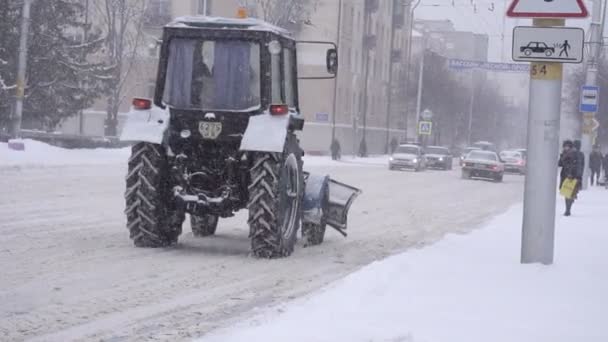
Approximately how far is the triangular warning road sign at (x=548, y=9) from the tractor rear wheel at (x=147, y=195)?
Result: 455 centimetres

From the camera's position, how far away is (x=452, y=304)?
9414 millimetres

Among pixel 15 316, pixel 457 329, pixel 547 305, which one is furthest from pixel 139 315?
pixel 547 305

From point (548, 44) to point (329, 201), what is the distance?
473cm

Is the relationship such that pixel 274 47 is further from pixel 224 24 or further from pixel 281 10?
pixel 281 10

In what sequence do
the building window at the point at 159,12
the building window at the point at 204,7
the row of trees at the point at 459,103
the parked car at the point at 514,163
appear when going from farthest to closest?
the row of trees at the point at 459,103, the building window at the point at 159,12, the parked car at the point at 514,163, the building window at the point at 204,7

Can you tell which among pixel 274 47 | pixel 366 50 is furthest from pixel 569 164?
pixel 366 50

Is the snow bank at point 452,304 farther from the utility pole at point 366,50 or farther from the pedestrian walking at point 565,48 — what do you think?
the utility pole at point 366,50

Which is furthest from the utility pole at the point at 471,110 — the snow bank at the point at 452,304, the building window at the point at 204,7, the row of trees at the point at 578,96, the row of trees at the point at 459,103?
the snow bank at the point at 452,304

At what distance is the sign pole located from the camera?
38.4 feet

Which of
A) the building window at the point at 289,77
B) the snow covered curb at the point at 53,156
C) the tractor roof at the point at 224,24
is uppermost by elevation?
the tractor roof at the point at 224,24

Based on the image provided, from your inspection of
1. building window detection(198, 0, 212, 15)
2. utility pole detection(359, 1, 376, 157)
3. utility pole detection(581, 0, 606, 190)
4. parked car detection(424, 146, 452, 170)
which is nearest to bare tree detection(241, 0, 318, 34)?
building window detection(198, 0, 212, 15)

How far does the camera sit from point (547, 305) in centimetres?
962

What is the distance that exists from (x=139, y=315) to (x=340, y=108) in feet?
220

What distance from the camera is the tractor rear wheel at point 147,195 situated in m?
12.8
